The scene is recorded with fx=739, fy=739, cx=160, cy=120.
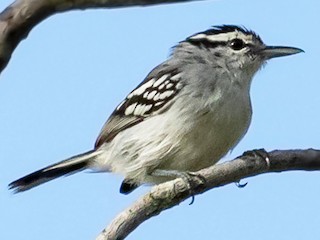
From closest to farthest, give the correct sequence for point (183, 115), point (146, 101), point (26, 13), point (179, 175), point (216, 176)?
1. point (26, 13)
2. point (216, 176)
3. point (179, 175)
4. point (183, 115)
5. point (146, 101)

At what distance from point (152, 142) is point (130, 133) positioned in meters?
0.38

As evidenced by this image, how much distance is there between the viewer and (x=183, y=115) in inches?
238

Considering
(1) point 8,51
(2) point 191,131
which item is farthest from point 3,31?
(2) point 191,131

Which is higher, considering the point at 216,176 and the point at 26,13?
the point at 216,176

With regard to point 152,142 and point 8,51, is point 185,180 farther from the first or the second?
point 8,51

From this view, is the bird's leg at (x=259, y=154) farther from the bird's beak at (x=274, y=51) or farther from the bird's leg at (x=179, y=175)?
the bird's beak at (x=274, y=51)

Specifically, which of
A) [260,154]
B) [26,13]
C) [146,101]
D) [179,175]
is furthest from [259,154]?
[26,13]

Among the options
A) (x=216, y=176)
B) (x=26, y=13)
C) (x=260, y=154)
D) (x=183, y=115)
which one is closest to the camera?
(x=26, y=13)

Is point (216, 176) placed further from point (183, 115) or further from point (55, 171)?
point (55, 171)

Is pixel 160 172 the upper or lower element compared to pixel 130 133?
lower

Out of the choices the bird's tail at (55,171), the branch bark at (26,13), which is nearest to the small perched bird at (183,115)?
the bird's tail at (55,171)

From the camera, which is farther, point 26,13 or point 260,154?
point 260,154

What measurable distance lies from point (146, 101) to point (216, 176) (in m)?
2.38

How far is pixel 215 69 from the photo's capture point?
644 centimetres
